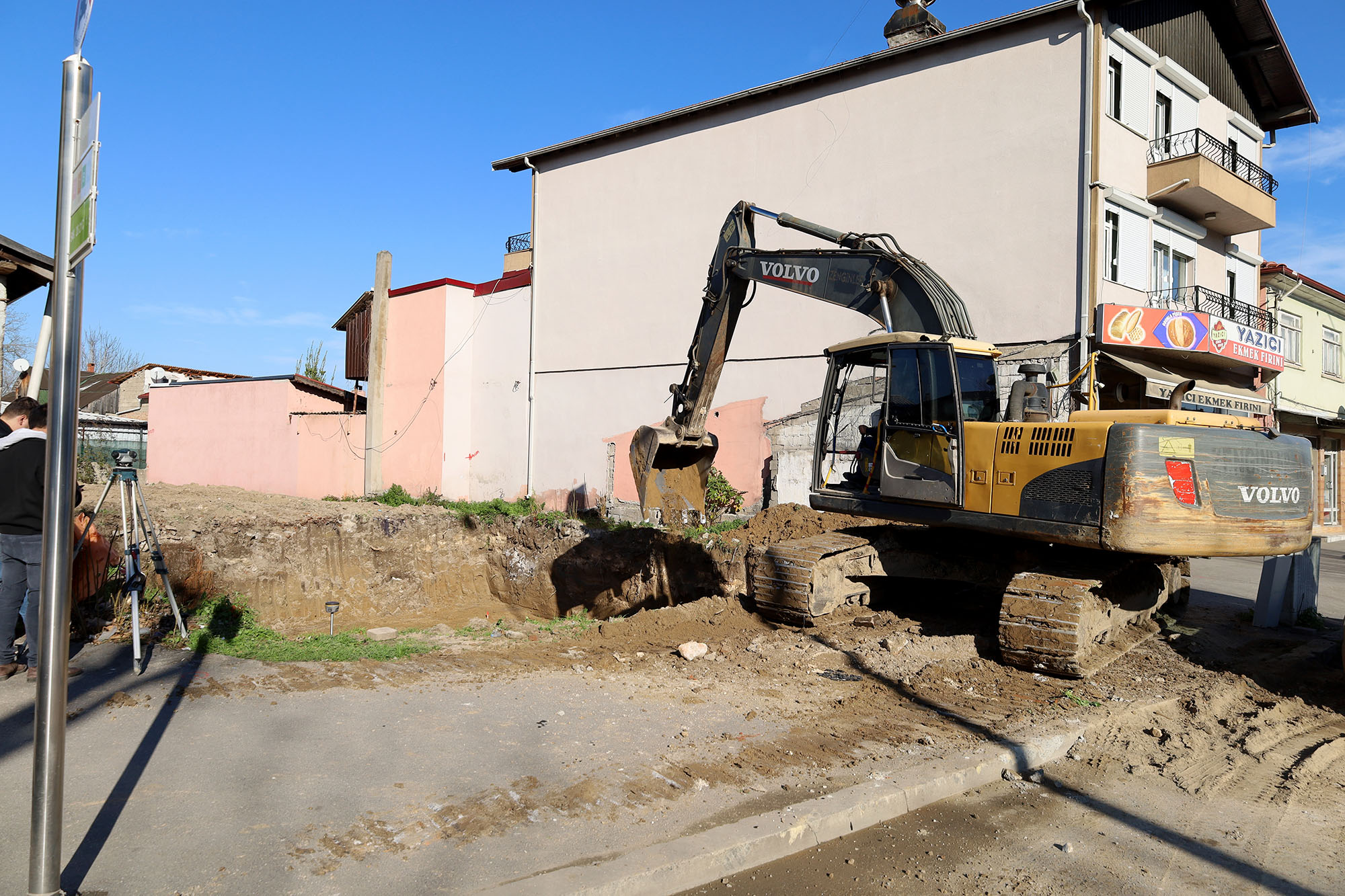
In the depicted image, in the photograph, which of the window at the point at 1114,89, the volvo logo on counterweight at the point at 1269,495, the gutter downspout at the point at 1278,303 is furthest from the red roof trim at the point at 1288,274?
the volvo logo on counterweight at the point at 1269,495

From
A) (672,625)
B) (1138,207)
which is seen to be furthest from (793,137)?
(672,625)

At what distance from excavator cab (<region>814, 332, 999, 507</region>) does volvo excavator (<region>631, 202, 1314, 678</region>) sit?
0.05ft

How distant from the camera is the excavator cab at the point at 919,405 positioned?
7230 mm

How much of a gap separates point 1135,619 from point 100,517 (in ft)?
39.6

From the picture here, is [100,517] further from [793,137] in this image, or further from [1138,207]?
[1138,207]

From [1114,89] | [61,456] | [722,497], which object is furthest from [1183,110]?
[61,456]

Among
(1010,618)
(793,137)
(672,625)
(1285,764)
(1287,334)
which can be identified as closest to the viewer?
(1285,764)

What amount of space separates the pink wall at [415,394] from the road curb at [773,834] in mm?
20518

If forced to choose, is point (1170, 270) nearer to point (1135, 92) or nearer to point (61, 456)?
point (1135, 92)

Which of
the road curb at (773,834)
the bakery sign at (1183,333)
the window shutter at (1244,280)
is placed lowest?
the road curb at (773,834)

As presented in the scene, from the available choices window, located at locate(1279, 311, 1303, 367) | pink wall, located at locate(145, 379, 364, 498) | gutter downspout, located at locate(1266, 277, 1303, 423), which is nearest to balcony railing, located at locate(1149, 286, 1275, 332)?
gutter downspout, located at locate(1266, 277, 1303, 423)

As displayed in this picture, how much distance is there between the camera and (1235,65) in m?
20.0

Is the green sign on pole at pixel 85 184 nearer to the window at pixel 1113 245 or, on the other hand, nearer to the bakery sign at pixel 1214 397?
the bakery sign at pixel 1214 397

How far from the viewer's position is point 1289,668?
7652mm
